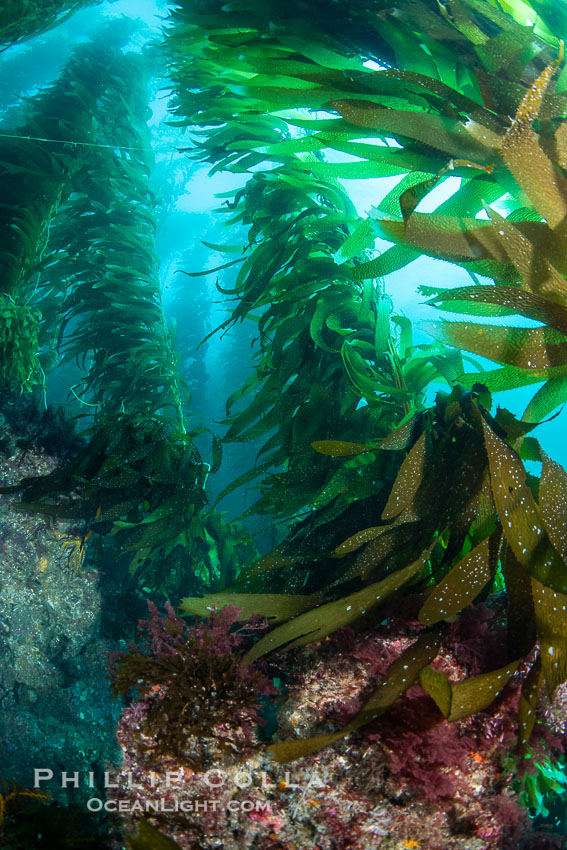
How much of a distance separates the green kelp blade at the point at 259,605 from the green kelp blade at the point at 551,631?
0.68 meters

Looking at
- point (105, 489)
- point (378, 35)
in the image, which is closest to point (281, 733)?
point (105, 489)

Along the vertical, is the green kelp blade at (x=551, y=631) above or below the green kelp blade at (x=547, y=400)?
below

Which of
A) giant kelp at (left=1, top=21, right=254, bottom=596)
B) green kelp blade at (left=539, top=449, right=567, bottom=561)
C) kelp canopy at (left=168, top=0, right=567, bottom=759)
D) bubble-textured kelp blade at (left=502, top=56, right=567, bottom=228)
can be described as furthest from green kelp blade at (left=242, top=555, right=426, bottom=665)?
giant kelp at (left=1, top=21, right=254, bottom=596)

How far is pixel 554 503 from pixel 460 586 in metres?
0.39

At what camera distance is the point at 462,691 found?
0.92 m

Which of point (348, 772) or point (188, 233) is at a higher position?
point (188, 233)

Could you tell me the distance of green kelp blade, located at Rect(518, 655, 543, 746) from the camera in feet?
2.91

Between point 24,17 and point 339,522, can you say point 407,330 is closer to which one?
point 339,522

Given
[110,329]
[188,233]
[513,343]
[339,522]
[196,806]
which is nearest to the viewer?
[513,343]

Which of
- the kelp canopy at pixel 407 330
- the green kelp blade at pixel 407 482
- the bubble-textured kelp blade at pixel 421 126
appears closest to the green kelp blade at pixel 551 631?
the kelp canopy at pixel 407 330

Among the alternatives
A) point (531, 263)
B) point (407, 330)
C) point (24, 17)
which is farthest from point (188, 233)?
point (531, 263)

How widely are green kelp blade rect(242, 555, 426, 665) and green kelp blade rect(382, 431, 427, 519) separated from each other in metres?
0.18

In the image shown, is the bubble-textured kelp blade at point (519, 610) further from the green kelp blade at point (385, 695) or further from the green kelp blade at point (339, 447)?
the green kelp blade at point (339, 447)

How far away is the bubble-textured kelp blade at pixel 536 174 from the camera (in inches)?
40.9
